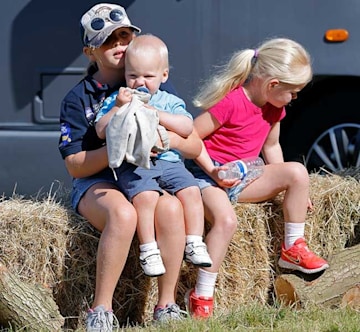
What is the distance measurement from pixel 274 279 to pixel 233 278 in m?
0.25

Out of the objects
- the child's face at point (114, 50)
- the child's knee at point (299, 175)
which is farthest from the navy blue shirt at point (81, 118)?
the child's knee at point (299, 175)

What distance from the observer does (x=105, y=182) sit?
15.9ft

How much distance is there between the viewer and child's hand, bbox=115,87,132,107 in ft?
15.2

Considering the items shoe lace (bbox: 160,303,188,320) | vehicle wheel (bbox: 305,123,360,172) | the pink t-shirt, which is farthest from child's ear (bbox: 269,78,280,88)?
vehicle wheel (bbox: 305,123,360,172)

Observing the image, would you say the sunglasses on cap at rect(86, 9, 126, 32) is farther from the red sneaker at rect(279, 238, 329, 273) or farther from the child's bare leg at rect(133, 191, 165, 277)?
the red sneaker at rect(279, 238, 329, 273)

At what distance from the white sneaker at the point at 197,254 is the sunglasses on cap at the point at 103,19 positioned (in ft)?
3.74

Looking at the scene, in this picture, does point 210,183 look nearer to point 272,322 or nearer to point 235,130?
point 235,130

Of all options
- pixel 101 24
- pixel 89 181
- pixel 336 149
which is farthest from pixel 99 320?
pixel 336 149

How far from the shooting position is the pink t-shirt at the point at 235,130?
534 cm

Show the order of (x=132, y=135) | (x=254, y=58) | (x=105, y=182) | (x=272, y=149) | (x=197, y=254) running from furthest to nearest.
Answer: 1. (x=272, y=149)
2. (x=254, y=58)
3. (x=105, y=182)
4. (x=197, y=254)
5. (x=132, y=135)

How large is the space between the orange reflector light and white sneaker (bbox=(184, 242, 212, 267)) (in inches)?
109

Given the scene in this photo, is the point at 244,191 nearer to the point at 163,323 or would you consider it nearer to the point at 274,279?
the point at 274,279

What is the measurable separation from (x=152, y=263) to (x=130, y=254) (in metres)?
0.40

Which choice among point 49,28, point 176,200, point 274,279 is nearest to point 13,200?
point 176,200
